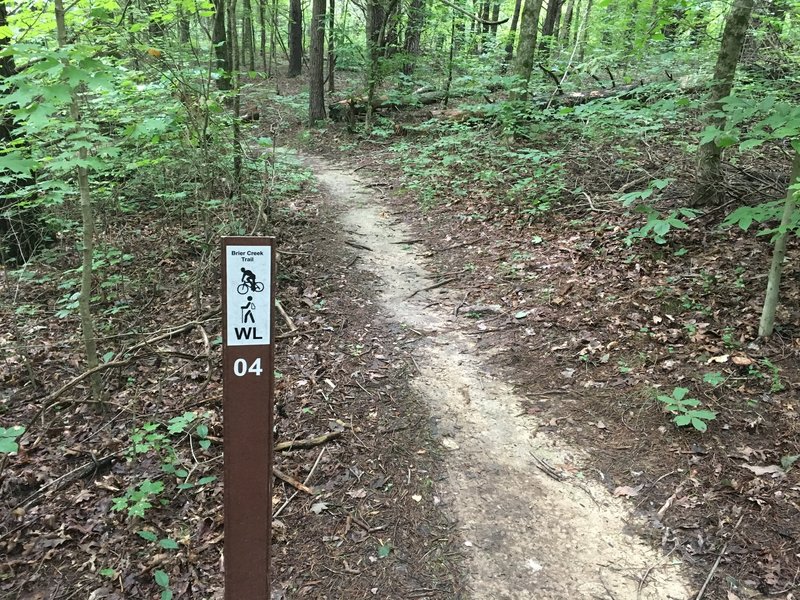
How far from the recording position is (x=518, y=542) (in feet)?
11.3

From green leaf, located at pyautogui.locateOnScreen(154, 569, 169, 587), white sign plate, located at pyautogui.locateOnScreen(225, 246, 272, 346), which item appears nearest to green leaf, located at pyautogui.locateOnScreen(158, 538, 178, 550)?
green leaf, located at pyautogui.locateOnScreen(154, 569, 169, 587)

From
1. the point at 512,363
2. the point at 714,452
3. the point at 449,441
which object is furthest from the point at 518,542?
the point at 512,363

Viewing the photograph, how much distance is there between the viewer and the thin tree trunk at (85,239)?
3771 mm

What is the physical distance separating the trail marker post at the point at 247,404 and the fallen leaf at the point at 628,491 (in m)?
2.71

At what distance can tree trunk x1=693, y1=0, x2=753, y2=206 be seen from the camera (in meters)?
5.48

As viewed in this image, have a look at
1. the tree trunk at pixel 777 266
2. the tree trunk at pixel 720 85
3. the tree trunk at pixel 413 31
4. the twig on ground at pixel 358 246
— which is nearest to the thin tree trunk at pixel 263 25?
the tree trunk at pixel 413 31

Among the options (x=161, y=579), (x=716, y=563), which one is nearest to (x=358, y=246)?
(x=161, y=579)

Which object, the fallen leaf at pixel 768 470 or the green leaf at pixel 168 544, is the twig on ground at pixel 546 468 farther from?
the green leaf at pixel 168 544

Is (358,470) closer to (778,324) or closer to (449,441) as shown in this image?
(449,441)

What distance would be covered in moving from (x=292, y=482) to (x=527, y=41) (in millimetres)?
10091

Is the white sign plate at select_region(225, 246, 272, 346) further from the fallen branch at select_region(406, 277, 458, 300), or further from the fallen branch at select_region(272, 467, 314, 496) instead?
the fallen branch at select_region(406, 277, 458, 300)

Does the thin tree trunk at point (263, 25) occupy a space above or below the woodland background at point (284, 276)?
above

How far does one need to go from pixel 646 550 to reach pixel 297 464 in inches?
103

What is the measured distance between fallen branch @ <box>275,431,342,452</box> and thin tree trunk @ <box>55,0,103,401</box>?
6.04ft
